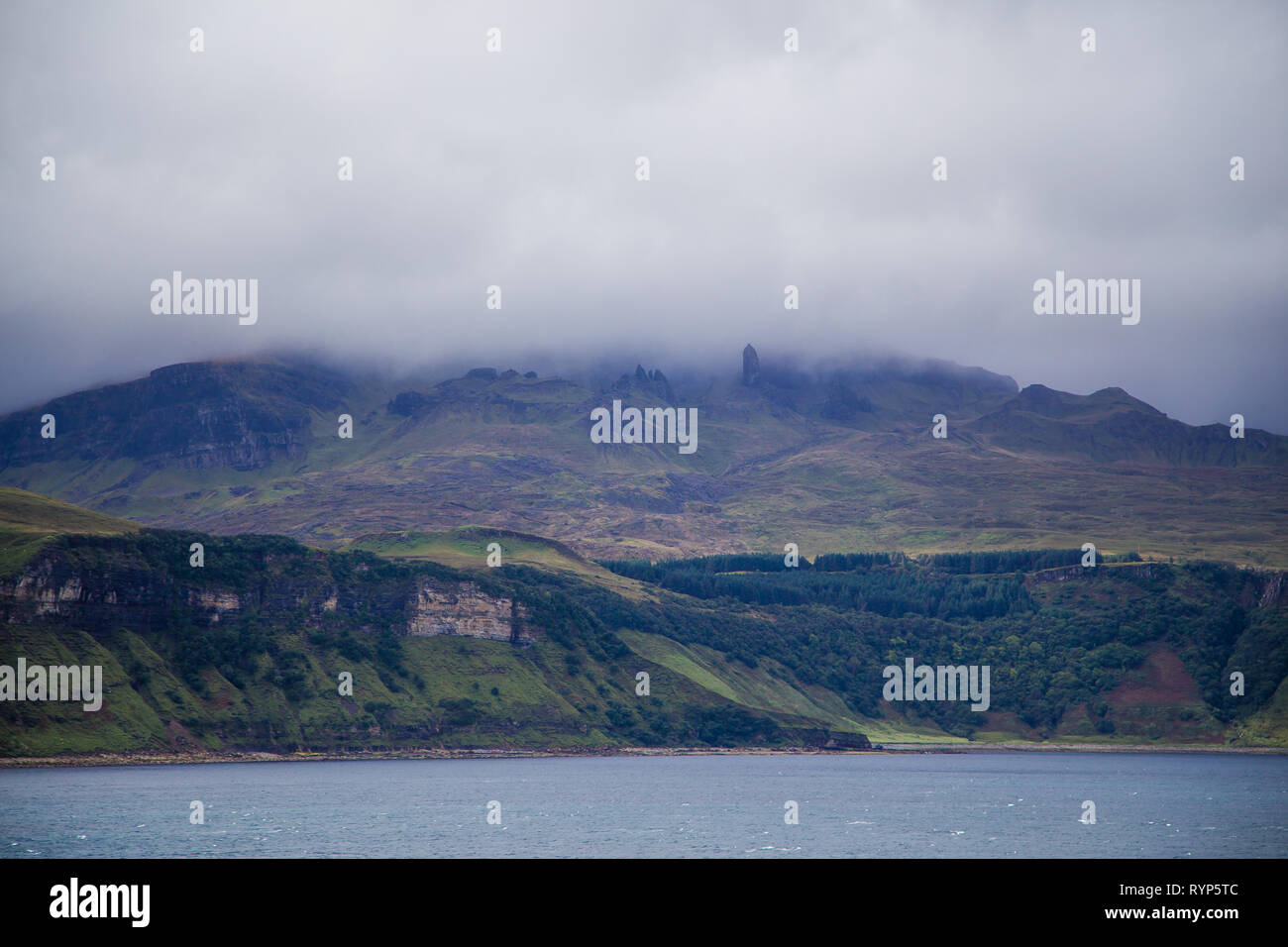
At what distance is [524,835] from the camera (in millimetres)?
128875

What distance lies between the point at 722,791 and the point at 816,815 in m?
39.2

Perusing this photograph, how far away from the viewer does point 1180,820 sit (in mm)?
152875
